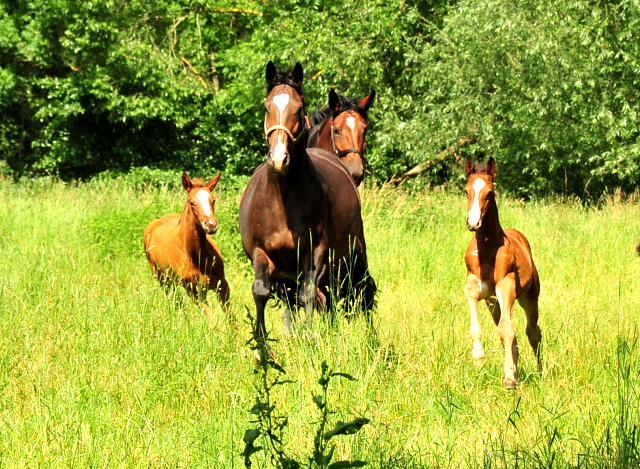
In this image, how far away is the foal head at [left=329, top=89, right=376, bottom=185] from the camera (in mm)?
8523

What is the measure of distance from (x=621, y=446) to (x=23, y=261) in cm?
755

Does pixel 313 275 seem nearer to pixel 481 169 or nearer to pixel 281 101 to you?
pixel 281 101

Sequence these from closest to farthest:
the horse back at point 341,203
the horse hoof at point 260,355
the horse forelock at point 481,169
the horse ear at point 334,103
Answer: the horse hoof at point 260,355
the horse back at point 341,203
the horse forelock at point 481,169
the horse ear at point 334,103

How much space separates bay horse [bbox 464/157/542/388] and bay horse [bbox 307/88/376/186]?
148cm

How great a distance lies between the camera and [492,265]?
7152 millimetres

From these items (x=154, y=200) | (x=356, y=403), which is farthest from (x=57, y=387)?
(x=154, y=200)

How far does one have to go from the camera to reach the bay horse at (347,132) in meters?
8.54

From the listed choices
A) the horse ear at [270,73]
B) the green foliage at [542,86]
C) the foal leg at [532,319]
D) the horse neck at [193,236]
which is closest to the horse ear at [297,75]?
the horse ear at [270,73]

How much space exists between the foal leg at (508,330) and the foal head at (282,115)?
6.72 ft

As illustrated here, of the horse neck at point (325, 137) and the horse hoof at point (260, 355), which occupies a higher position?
the horse neck at point (325, 137)

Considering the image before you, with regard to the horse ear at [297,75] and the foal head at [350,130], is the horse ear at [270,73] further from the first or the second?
the foal head at [350,130]

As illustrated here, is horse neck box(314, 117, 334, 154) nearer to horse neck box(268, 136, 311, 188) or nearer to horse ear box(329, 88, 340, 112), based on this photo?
horse ear box(329, 88, 340, 112)

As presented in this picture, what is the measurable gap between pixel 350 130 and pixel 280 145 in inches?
100

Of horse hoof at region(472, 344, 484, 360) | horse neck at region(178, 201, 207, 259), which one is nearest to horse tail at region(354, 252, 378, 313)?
horse hoof at region(472, 344, 484, 360)
